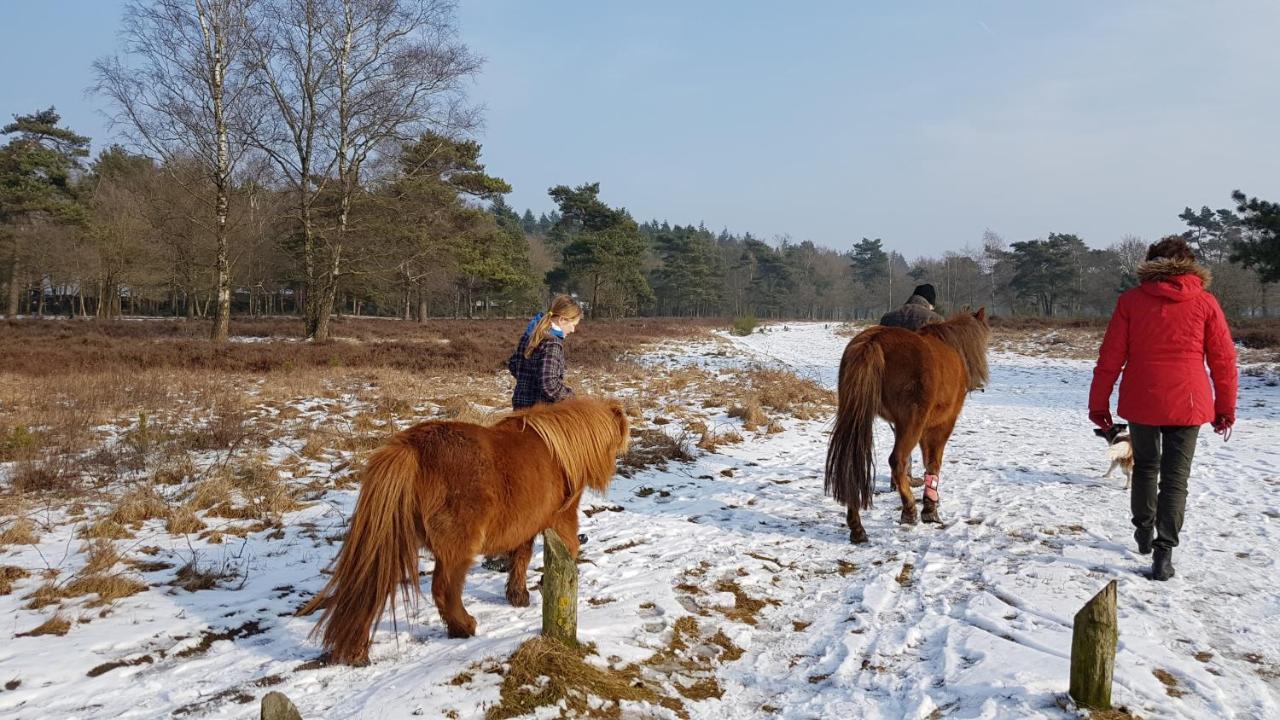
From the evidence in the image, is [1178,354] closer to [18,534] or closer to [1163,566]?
[1163,566]

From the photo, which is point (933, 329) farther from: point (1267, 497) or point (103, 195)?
point (103, 195)

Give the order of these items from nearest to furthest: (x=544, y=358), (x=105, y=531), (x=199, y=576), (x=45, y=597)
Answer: (x=45, y=597) < (x=199, y=576) < (x=105, y=531) < (x=544, y=358)

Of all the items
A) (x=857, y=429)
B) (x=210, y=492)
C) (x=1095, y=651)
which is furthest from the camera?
(x=210, y=492)

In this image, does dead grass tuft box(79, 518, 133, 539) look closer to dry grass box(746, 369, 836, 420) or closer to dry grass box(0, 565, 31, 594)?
dry grass box(0, 565, 31, 594)

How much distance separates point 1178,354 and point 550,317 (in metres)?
4.30

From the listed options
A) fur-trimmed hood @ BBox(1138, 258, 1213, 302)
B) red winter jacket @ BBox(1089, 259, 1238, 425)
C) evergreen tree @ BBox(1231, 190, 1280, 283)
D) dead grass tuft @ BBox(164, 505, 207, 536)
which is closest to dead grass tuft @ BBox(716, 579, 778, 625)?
red winter jacket @ BBox(1089, 259, 1238, 425)

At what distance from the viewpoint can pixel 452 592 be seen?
2955 mm

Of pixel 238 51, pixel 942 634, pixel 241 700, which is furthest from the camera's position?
pixel 238 51

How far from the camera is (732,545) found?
4676mm

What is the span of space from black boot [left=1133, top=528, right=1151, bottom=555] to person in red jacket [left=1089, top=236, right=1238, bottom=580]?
21 centimetres

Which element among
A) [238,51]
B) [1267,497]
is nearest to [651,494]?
[1267,497]

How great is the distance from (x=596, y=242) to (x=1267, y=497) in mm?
38926

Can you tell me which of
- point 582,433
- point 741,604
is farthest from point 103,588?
point 741,604

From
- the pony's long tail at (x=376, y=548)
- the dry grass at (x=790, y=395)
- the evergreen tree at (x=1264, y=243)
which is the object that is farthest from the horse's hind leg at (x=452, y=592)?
the evergreen tree at (x=1264, y=243)
